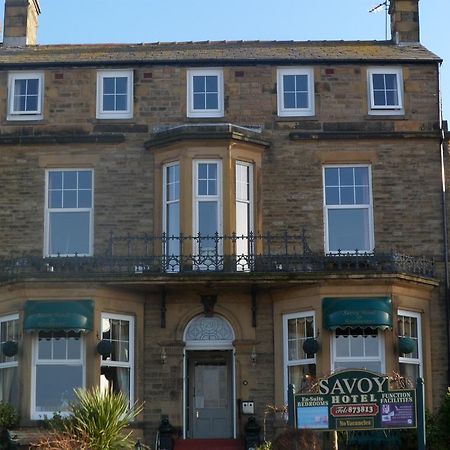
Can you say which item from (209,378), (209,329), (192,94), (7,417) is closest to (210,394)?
(209,378)

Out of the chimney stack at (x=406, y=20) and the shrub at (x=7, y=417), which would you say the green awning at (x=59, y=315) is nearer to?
the shrub at (x=7, y=417)

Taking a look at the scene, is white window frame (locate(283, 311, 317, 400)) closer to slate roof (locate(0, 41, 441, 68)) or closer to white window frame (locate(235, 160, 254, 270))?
white window frame (locate(235, 160, 254, 270))

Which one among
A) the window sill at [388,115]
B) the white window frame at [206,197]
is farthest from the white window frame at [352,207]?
the white window frame at [206,197]

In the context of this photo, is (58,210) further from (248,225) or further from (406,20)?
(406,20)

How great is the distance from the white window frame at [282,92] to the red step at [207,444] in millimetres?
7460

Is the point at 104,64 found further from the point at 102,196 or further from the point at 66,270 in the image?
the point at 66,270

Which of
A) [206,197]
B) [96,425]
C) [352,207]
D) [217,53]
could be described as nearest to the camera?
[96,425]

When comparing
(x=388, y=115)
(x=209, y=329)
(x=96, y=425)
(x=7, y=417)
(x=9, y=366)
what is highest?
(x=388, y=115)

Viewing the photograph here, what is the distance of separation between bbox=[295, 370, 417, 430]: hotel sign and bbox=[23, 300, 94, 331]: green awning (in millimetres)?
7003

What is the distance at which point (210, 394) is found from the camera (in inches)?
861

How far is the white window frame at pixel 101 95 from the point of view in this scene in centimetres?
2309

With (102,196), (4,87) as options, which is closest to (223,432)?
(102,196)

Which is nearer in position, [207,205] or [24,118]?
[207,205]

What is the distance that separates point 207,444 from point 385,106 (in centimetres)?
868
